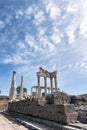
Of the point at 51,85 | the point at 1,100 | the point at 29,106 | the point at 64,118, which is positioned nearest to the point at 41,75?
the point at 51,85

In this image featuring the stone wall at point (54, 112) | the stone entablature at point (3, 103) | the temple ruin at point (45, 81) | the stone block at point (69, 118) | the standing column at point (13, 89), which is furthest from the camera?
the temple ruin at point (45, 81)

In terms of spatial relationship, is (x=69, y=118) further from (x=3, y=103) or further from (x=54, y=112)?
(x=3, y=103)

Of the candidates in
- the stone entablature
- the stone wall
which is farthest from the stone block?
the stone entablature

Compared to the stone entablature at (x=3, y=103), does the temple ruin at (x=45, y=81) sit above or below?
above

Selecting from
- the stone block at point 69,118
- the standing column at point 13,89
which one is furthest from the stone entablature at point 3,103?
the stone block at point 69,118

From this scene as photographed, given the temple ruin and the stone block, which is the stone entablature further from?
the stone block

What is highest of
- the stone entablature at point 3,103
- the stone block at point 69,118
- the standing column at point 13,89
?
the standing column at point 13,89

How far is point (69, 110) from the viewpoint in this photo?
7.18m

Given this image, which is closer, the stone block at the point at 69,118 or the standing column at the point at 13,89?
the stone block at the point at 69,118

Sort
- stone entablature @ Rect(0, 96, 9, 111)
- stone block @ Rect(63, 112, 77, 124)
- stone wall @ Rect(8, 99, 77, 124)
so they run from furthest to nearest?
stone entablature @ Rect(0, 96, 9, 111) < stone wall @ Rect(8, 99, 77, 124) < stone block @ Rect(63, 112, 77, 124)

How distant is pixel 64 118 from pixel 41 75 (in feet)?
105

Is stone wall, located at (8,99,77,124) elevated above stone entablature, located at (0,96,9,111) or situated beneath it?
situated beneath

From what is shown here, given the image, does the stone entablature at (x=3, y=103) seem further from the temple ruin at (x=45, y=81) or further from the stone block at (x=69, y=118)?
the stone block at (x=69, y=118)

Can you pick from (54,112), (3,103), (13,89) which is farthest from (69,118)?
(3,103)
